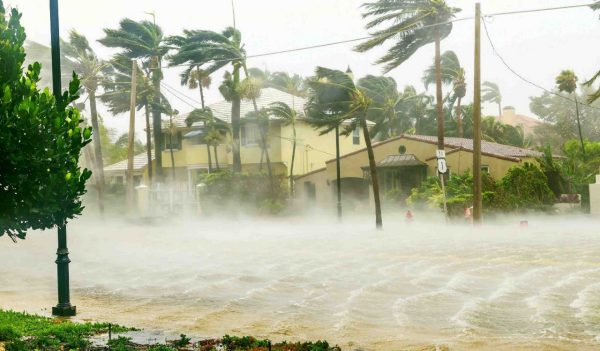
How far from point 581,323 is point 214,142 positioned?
3911cm

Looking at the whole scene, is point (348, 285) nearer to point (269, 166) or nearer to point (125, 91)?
point (269, 166)

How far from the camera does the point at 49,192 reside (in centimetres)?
950

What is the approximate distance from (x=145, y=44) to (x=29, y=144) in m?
43.7

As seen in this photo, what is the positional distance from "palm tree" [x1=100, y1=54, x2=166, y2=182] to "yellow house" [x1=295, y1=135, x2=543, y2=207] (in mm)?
13955

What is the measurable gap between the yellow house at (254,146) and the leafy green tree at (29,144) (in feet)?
120

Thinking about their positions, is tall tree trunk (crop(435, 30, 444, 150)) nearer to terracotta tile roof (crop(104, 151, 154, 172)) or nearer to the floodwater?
the floodwater

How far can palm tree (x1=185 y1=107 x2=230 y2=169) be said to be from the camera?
48344 millimetres

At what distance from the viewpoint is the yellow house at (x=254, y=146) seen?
160 feet

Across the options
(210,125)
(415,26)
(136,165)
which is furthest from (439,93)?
(136,165)

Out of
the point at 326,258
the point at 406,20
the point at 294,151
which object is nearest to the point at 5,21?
the point at 326,258

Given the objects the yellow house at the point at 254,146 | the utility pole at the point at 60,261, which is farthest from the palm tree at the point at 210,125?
the utility pole at the point at 60,261

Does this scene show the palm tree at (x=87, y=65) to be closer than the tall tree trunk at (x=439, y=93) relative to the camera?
No

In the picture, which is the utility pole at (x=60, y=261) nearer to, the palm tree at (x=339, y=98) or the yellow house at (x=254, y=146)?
the palm tree at (x=339, y=98)

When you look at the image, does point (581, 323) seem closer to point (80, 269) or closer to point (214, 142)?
point (80, 269)
